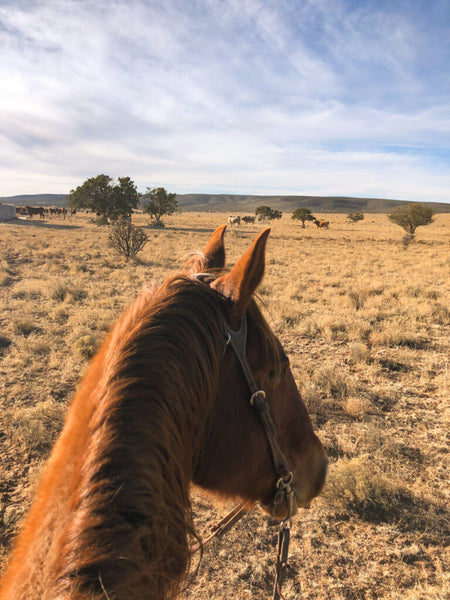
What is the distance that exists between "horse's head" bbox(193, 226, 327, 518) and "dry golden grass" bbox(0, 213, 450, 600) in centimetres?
56

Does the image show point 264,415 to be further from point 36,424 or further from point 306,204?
point 306,204

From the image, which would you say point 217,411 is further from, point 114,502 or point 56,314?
point 56,314

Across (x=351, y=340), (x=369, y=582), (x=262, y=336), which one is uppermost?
(x=262, y=336)

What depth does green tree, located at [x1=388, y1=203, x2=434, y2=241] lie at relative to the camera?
2681cm

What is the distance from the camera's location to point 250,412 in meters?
1.28

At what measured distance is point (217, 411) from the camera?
1.22 meters

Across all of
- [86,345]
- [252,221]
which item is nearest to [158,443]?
[86,345]

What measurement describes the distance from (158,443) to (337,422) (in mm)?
3998

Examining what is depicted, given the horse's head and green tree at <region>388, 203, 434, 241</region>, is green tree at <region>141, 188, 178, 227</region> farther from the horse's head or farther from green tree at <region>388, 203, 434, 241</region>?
the horse's head

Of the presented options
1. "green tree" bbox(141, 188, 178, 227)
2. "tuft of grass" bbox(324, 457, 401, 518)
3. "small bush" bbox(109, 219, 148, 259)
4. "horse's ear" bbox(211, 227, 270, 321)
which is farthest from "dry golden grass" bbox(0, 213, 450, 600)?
"green tree" bbox(141, 188, 178, 227)

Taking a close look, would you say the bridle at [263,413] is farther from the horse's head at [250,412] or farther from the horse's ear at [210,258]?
the horse's ear at [210,258]

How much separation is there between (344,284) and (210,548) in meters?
10.9

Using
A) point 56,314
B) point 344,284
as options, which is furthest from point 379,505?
point 344,284

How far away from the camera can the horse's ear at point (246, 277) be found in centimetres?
112
